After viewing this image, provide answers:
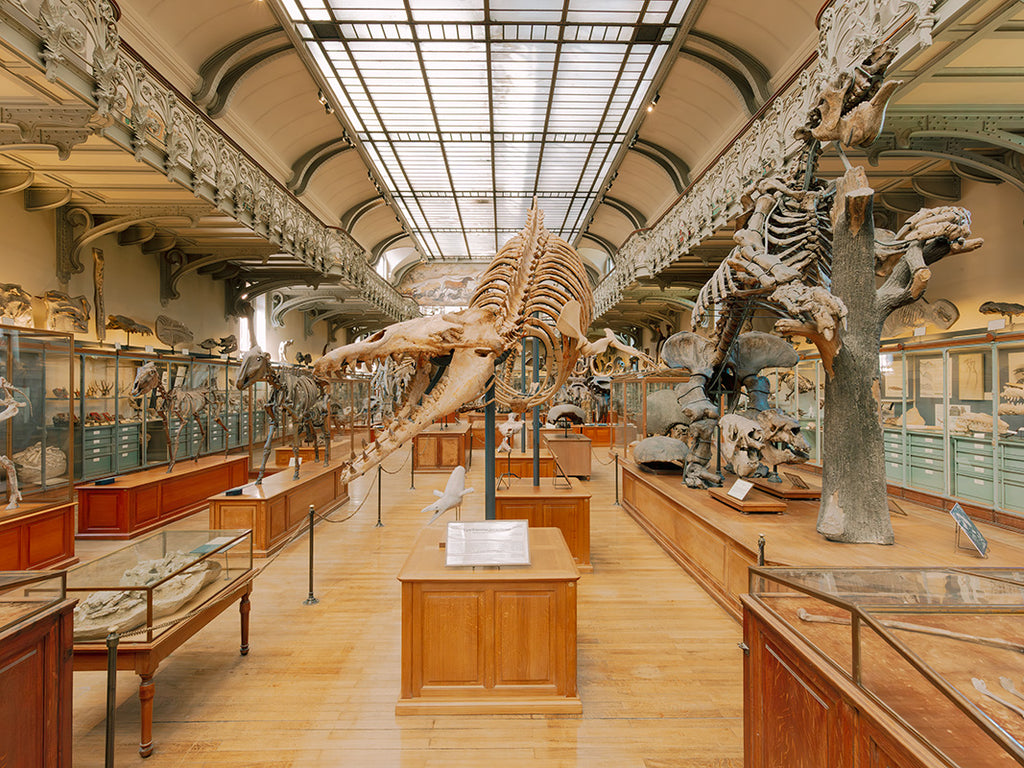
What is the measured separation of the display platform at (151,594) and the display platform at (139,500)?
3.85 metres

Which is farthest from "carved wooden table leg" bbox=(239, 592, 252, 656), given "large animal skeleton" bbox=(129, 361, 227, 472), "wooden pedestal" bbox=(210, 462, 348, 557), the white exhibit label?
"large animal skeleton" bbox=(129, 361, 227, 472)

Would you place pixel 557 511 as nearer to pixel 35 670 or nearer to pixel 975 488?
pixel 35 670

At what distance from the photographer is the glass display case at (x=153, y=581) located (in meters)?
2.78

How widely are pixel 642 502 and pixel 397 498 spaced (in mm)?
4423

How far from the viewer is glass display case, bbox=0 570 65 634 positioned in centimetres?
209

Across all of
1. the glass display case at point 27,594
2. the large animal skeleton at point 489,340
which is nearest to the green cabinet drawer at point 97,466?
the glass display case at point 27,594

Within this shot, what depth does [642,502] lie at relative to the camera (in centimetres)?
734

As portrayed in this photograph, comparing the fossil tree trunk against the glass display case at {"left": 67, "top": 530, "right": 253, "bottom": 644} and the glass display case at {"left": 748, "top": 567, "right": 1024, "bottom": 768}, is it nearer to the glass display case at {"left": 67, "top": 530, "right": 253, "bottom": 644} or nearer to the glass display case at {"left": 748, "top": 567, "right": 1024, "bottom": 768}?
the glass display case at {"left": 748, "top": 567, "right": 1024, "bottom": 768}

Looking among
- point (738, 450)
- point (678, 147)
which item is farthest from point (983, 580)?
point (678, 147)

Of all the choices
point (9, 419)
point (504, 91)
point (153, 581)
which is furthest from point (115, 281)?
point (504, 91)

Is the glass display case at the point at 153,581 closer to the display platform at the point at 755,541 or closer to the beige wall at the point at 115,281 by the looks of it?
the display platform at the point at 755,541

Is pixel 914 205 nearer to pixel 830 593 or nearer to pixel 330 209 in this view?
pixel 830 593

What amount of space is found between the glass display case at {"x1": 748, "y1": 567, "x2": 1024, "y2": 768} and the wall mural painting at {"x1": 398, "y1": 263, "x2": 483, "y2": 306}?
26793mm

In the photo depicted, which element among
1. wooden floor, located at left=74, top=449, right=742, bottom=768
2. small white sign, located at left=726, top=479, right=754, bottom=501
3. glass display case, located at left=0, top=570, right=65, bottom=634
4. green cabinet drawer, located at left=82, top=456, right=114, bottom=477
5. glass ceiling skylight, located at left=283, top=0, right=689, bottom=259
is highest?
glass ceiling skylight, located at left=283, top=0, right=689, bottom=259
